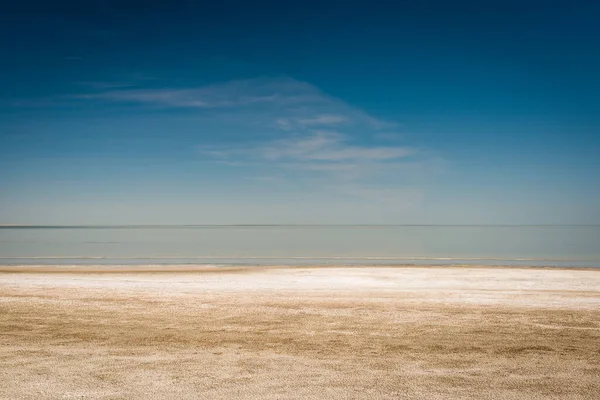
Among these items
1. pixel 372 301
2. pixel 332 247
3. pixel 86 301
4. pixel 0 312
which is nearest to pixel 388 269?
pixel 372 301

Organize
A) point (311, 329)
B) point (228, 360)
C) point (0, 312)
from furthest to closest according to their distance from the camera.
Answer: point (0, 312) → point (311, 329) → point (228, 360)

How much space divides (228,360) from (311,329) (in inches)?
104

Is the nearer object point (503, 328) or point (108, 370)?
point (108, 370)

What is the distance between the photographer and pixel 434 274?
858 inches

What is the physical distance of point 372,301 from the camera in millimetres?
14758

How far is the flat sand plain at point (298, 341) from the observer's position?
8117 millimetres

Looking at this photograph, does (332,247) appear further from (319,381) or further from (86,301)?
(319,381)

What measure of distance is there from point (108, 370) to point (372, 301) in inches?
301

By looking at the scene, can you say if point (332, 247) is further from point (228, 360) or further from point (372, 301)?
point (228, 360)

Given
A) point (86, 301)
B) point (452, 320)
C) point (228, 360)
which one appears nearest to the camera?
point (228, 360)

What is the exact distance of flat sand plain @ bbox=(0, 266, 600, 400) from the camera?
26.6ft

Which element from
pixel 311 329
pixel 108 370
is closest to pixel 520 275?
pixel 311 329

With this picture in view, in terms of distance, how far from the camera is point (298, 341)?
10648mm

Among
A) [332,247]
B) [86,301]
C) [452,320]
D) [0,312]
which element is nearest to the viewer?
[452,320]
